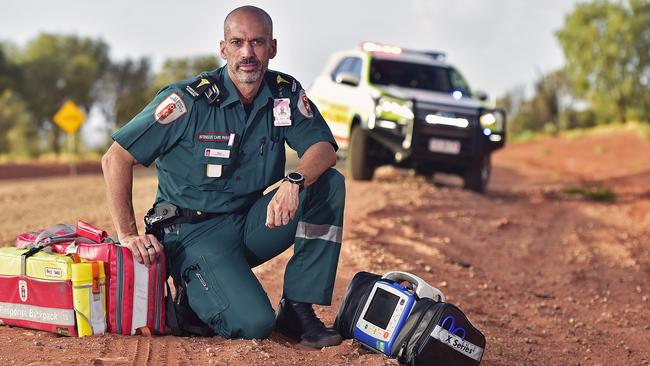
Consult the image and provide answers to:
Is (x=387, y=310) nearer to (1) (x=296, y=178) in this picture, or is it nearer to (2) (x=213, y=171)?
(1) (x=296, y=178)

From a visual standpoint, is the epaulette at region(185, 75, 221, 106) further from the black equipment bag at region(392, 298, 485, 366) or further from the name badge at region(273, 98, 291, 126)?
the black equipment bag at region(392, 298, 485, 366)

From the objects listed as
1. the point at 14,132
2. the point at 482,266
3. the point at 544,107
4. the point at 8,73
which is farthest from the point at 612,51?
the point at 482,266

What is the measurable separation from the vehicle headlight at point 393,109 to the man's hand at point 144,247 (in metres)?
8.03

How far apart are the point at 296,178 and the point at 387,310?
2.69 feet

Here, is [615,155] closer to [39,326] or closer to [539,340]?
[539,340]

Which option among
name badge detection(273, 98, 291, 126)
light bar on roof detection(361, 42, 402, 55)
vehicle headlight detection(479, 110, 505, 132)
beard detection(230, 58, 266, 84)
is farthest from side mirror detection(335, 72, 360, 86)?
beard detection(230, 58, 266, 84)

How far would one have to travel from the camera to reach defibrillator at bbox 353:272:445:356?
4867mm

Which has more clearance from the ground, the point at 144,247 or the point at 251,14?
the point at 251,14

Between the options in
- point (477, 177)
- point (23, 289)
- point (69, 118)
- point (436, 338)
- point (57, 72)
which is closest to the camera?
point (436, 338)

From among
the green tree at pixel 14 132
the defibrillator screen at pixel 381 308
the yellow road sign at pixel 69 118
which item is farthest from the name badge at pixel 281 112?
the green tree at pixel 14 132

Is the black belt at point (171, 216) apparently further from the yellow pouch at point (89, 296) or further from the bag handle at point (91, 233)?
the yellow pouch at point (89, 296)

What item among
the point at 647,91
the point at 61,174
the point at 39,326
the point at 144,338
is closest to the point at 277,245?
the point at 144,338

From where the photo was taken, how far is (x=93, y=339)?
4707 mm

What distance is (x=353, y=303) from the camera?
5164mm
